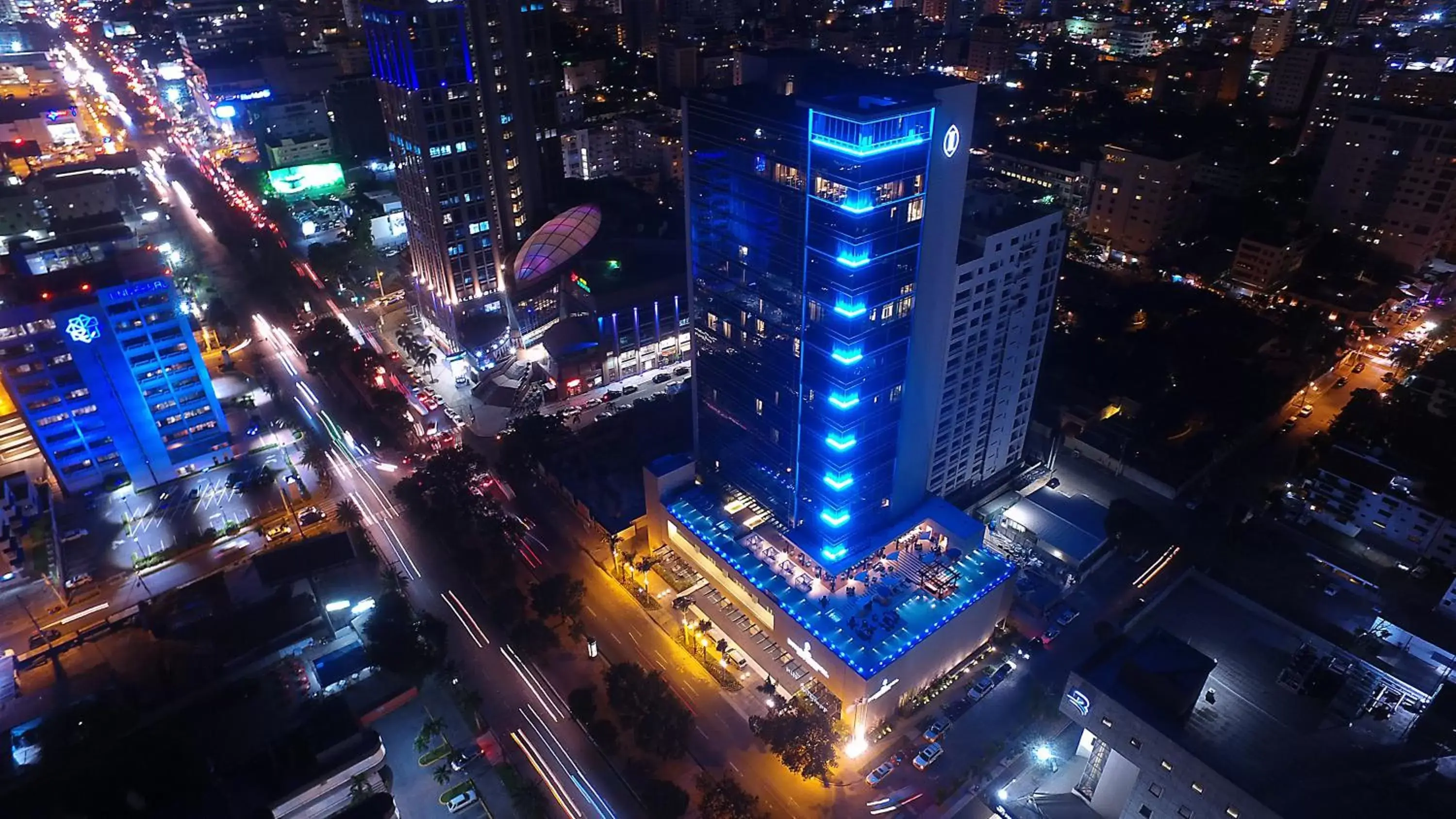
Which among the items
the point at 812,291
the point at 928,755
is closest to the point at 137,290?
the point at 812,291

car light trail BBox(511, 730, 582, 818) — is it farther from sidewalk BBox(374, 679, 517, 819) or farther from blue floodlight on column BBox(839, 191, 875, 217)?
blue floodlight on column BBox(839, 191, 875, 217)

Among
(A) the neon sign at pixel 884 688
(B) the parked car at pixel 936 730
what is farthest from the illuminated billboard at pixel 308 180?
(B) the parked car at pixel 936 730

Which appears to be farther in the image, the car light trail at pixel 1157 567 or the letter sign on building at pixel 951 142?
the car light trail at pixel 1157 567

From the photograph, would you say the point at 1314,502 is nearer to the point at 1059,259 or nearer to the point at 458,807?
the point at 1059,259

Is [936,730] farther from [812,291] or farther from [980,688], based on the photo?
[812,291]

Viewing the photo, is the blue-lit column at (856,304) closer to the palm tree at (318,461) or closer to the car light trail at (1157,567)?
the car light trail at (1157,567)

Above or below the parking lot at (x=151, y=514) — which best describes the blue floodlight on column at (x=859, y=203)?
above
